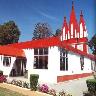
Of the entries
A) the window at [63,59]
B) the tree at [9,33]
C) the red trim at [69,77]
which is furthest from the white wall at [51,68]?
the tree at [9,33]

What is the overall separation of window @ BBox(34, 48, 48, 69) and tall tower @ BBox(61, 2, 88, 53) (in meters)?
28.0

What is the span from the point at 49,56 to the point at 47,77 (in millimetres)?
2173

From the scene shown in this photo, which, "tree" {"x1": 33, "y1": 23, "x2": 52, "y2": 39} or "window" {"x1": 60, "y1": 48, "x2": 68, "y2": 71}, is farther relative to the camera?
"tree" {"x1": 33, "y1": 23, "x2": 52, "y2": 39}

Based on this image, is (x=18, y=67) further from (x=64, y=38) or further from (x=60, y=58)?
(x=64, y=38)

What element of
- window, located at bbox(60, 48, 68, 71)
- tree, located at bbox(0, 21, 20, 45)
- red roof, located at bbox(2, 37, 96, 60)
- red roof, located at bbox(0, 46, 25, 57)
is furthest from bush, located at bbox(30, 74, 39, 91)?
tree, located at bbox(0, 21, 20, 45)

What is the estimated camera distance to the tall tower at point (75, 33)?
54819 mm

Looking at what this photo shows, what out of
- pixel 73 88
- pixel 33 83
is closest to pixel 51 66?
pixel 73 88

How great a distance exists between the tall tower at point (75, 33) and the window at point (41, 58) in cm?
2797

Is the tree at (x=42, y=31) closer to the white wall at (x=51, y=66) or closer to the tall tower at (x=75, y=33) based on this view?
the tall tower at (x=75, y=33)

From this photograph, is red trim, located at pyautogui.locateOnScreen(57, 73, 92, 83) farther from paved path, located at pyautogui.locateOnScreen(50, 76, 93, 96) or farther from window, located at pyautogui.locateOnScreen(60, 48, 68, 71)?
paved path, located at pyautogui.locateOnScreen(50, 76, 93, 96)

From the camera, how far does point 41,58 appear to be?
2550 centimetres

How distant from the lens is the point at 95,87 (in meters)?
13.0

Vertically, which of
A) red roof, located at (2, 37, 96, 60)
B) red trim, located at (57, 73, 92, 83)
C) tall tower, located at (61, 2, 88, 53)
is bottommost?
red trim, located at (57, 73, 92, 83)

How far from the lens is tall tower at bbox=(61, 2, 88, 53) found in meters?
54.8
